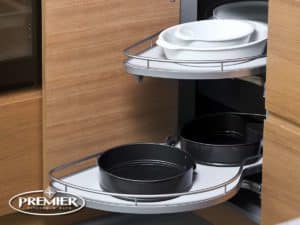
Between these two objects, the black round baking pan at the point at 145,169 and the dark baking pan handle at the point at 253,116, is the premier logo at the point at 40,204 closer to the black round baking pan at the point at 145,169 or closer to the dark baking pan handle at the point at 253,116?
the black round baking pan at the point at 145,169

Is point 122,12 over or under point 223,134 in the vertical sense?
over

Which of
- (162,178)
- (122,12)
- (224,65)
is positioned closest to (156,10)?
(122,12)

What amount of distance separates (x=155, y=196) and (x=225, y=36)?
0.37 m

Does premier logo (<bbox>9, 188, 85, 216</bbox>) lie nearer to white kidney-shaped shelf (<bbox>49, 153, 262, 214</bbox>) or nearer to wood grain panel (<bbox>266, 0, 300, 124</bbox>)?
white kidney-shaped shelf (<bbox>49, 153, 262, 214</bbox>)

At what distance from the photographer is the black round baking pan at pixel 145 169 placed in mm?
1509

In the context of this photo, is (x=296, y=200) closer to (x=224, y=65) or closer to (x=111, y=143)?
(x=224, y=65)

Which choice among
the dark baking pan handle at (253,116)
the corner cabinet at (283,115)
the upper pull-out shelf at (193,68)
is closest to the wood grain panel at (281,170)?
the corner cabinet at (283,115)

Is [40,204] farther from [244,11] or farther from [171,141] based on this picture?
[244,11]

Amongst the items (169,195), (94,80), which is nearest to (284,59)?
(169,195)

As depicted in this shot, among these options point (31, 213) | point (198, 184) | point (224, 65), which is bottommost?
point (31, 213)

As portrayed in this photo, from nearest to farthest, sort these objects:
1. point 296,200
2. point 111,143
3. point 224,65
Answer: point 296,200, point 224,65, point 111,143

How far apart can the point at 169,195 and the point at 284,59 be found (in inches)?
12.3

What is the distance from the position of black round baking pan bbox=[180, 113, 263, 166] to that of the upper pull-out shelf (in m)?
0.16

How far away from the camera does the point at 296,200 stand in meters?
1.43
